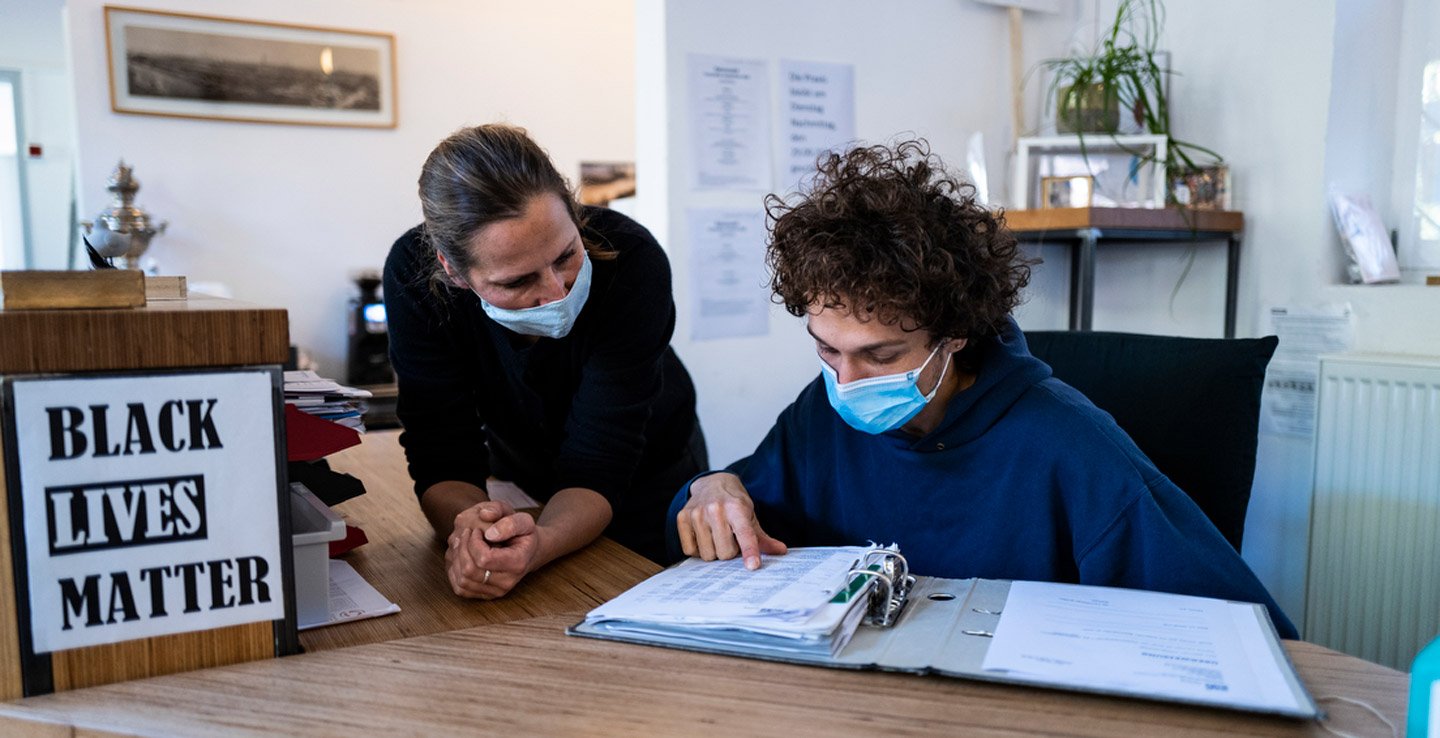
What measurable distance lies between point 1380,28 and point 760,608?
214 centimetres

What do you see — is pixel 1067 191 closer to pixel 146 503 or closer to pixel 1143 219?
pixel 1143 219

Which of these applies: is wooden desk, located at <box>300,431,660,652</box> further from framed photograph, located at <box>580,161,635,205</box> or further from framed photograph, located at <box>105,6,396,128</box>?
framed photograph, located at <box>580,161,635,205</box>

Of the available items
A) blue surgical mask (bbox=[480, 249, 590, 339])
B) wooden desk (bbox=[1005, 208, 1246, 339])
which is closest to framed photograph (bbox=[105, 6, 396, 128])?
wooden desk (bbox=[1005, 208, 1246, 339])

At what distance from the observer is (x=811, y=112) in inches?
101

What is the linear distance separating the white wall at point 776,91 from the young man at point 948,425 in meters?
1.23

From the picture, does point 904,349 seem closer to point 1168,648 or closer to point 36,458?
point 1168,648

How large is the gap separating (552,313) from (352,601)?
0.45m

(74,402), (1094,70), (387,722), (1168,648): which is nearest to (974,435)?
(1168,648)

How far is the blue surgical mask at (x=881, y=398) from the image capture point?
44.1 inches

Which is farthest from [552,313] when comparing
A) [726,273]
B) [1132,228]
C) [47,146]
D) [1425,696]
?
[47,146]

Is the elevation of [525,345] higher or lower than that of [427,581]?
higher

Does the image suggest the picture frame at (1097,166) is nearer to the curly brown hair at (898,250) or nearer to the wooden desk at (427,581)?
the curly brown hair at (898,250)

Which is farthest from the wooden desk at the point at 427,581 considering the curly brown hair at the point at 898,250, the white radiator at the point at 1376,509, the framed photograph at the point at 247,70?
the framed photograph at the point at 247,70

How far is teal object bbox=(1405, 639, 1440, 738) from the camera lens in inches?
24.9
